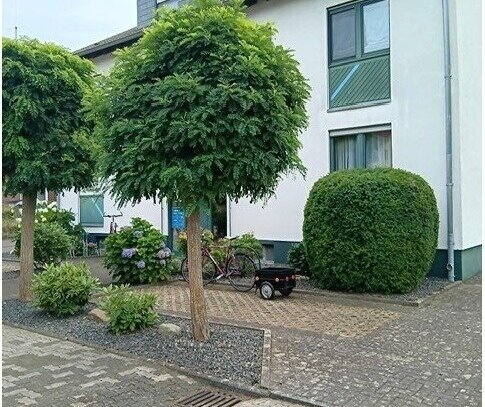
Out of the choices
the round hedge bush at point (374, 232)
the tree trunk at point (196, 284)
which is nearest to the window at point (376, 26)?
the round hedge bush at point (374, 232)

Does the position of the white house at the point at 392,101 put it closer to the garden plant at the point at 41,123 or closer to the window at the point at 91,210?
the garden plant at the point at 41,123

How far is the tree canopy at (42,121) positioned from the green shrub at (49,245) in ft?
10.4

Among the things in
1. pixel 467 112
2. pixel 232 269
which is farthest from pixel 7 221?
pixel 467 112

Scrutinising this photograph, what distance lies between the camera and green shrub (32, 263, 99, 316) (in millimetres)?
7422

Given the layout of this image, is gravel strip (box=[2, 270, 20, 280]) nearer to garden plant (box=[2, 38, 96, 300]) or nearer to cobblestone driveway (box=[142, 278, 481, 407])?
garden plant (box=[2, 38, 96, 300])

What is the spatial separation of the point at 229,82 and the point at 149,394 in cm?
317

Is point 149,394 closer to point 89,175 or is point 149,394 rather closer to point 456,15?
point 89,175

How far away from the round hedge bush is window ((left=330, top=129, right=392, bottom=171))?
224cm

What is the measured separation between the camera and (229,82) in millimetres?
5320

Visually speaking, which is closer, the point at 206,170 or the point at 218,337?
the point at 206,170

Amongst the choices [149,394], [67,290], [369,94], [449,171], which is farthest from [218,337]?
[369,94]

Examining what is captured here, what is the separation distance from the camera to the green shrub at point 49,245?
444 inches

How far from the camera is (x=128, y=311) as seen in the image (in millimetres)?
6371

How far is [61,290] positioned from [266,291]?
3251 mm
